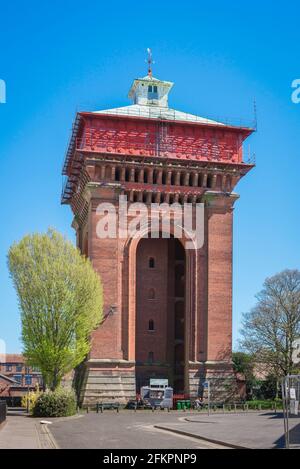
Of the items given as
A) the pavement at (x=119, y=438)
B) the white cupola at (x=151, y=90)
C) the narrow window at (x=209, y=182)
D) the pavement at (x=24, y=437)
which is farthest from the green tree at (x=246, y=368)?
the pavement at (x=24, y=437)

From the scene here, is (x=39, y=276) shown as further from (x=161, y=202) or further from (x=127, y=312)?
(x=161, y=202)

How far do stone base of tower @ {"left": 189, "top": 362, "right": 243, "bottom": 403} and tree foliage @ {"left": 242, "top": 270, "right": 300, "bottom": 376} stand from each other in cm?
949

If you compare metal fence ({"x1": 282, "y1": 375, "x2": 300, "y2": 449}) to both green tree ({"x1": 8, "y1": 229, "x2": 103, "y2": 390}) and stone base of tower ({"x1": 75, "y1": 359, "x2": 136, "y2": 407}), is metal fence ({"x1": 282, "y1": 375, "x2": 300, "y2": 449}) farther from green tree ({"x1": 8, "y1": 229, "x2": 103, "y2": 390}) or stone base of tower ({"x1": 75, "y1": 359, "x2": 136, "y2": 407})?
stone base of tower ({"x1": 75, "y1": 359, "x2": 136, "y2": 407})

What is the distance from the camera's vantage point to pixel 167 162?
70.6 metres

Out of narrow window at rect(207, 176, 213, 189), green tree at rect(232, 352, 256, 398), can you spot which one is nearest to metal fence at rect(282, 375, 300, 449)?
narrow window at rect(207, 176, 213, 189)

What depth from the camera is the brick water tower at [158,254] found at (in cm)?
6756

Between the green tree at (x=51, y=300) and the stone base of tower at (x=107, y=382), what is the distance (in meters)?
3.93

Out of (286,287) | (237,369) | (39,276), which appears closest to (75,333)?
(39,276)

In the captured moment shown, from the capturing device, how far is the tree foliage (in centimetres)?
7688

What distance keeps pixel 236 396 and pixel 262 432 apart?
3497 cm

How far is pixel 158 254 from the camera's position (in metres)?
74.9

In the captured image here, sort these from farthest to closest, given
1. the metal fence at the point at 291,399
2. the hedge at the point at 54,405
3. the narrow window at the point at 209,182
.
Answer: the narrow window at the point at 209,182
the hedge at the point at 54,405
the metal fence at the point at 291,399

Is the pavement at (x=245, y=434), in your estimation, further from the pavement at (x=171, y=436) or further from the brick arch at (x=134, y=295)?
the brick arch at (x=134, y=295)

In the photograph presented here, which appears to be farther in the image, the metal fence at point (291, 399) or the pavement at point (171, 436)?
the pavement at point (171, 436)
